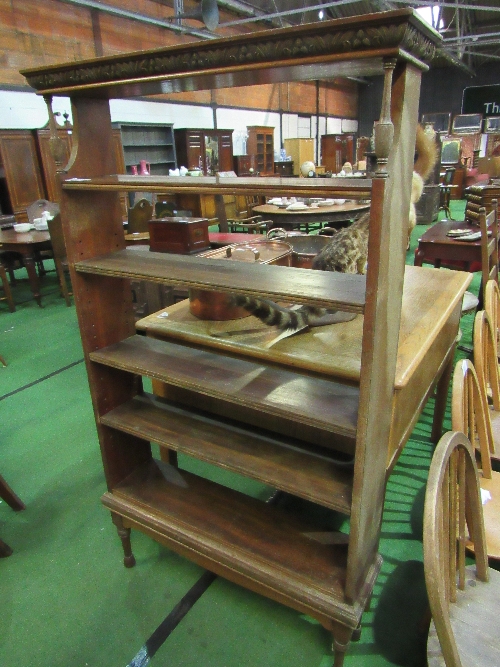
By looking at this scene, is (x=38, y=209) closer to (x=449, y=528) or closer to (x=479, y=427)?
(x=479, y=427)

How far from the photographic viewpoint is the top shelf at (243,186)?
39.3 inches

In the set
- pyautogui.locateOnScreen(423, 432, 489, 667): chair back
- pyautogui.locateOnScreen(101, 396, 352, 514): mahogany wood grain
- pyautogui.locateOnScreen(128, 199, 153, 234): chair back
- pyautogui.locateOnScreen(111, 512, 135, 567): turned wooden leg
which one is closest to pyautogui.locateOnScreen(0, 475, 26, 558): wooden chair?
pyautogui.locateOnScreen(111, 512, 135, 567): turned wooden leg

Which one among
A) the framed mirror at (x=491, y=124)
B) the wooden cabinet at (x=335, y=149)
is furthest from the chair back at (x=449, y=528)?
the framed mirror at (x=491, y=124)

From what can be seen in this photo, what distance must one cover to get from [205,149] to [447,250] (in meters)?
7.33

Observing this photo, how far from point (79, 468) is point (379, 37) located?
2404 mm

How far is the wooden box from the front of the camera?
2730mm

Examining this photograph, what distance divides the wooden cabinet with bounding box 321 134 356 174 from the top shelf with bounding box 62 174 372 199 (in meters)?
13.7

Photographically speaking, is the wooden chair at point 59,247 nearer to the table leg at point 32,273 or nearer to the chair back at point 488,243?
the table leg at point 32,273

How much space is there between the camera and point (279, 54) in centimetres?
98

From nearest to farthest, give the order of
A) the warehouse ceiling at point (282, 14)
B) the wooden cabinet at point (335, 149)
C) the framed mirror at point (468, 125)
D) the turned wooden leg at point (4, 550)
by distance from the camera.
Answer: the turned wooden leg at point (4, 550), the warehouse ceiling at point (282, 14), the wooden cabinet at point (335, 149), the framed mirror at point (468, 125)

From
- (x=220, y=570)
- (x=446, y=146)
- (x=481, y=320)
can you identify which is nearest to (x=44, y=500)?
(x=220, y=570)

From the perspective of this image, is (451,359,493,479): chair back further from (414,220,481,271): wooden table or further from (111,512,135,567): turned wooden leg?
(414,220,481,271): wooden table

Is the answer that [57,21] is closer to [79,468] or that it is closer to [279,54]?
[79,468]

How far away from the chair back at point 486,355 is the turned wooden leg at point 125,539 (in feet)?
4.91
